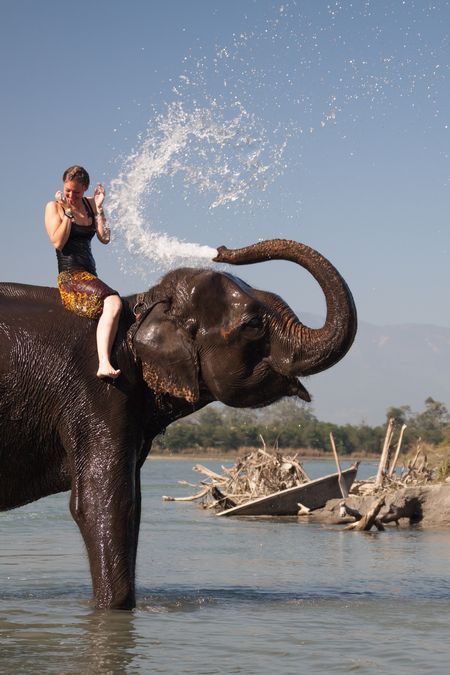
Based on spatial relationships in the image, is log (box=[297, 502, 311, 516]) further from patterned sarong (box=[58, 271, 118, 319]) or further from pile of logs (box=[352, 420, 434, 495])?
patterned sarong (box=[58, 271, 118, 319])

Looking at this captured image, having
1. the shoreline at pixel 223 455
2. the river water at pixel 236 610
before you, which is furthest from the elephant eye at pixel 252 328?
the shoreline at pixel 223 455

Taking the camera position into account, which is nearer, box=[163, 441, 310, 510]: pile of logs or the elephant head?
the elephant head

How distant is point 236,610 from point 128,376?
2.14m

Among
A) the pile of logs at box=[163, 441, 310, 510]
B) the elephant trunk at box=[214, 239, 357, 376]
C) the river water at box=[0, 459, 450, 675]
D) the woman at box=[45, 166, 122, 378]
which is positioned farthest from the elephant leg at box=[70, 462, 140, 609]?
the pile of logs at box=[163, 441, 310, 510]

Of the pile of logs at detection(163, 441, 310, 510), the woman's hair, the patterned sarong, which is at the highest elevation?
the woman's hair

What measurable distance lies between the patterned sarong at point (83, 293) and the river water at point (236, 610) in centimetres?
227

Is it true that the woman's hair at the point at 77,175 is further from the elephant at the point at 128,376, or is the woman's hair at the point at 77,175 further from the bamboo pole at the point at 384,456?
the bamboo pole at the point at 384,456

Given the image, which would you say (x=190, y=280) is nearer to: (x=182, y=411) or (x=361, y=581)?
(x=182, y=411)

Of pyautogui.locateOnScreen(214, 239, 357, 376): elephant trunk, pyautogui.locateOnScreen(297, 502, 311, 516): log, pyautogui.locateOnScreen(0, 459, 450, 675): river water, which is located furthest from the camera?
pyautogui.locateOnScreen(297, 502, 311, 516): log

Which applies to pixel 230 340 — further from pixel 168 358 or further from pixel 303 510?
pixel 303 510

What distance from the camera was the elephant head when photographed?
9.11 meters

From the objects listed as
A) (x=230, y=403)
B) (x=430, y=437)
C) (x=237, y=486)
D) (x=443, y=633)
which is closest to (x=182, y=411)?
(x=230, y=403)

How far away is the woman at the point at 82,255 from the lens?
9273 mm

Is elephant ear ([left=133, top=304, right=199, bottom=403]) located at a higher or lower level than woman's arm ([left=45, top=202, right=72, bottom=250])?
lower
